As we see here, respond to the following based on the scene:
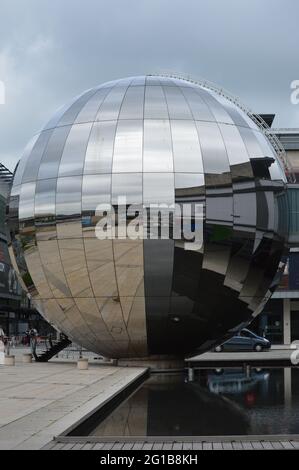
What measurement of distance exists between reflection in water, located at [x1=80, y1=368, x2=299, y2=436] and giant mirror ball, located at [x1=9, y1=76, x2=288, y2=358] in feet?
5.80

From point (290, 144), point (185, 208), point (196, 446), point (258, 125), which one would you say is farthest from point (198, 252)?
point (290, 144)

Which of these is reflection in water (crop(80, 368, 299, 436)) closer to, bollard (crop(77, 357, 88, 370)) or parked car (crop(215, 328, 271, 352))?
bollard (crop(77, 357, 88, 370))

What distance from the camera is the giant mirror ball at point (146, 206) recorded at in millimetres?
18016

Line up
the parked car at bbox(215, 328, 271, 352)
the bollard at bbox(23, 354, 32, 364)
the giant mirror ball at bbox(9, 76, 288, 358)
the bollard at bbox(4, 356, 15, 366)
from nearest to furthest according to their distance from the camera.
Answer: the giant mirror ball at bbox(9, 76, 288, 358)
the bollard at bbox(4, 356, 15, 366)
the bollard at bbox(23, 354, 32, 364)
the parked car at bbox(215, 328, 271, 352)

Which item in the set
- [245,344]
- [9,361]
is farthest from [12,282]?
[9,361]

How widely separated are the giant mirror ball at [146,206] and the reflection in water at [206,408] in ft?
5.80

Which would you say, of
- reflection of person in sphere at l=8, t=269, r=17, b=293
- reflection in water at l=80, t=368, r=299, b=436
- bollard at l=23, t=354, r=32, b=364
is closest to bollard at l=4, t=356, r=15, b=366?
bollard at l=23, t=354, r=32, b=364

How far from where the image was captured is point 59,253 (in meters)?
18.7

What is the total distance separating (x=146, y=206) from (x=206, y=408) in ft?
19.4

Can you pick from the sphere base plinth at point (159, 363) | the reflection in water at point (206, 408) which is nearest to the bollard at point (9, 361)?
the sphere base plinth at point (159, 363)

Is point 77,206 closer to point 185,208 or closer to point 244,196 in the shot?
point 185,208

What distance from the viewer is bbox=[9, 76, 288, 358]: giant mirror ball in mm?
18016

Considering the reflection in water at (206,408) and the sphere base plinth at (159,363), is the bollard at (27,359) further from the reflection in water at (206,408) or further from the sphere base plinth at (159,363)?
the reflection in water at (206,408)

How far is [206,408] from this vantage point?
13.8 meters
